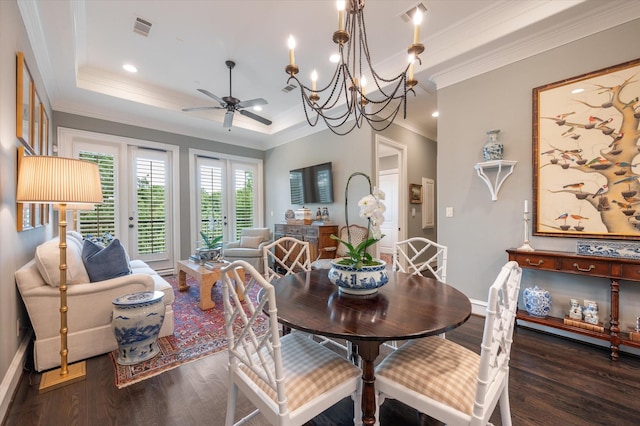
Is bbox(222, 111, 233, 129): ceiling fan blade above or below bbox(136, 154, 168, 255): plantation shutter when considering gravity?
above

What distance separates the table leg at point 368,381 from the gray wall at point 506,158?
2.33 metres

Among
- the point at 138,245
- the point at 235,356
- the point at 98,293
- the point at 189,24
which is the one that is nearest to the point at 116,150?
the point at 138,245

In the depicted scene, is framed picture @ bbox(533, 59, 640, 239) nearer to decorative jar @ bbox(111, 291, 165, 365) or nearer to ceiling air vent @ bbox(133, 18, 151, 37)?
decorative jar @ bbox(111, 291, 165, 365)

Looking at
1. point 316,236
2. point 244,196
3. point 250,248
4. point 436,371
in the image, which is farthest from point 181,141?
point 436,371

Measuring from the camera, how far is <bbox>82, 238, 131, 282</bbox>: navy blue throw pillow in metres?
2.21

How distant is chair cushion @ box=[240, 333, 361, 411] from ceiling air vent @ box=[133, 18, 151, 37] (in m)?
3.34

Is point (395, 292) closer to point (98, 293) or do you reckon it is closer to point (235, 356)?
point (235, 356)

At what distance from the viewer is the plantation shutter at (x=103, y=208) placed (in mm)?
4223

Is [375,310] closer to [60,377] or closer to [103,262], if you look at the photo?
[60,377]

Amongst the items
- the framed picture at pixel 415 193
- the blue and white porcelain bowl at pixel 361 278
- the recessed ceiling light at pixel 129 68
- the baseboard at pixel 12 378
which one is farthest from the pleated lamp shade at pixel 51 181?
the framed picture at pixel 415 193

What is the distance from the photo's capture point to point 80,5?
235 centimetres

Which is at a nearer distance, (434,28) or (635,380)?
(635,380)

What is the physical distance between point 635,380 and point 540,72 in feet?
8.46

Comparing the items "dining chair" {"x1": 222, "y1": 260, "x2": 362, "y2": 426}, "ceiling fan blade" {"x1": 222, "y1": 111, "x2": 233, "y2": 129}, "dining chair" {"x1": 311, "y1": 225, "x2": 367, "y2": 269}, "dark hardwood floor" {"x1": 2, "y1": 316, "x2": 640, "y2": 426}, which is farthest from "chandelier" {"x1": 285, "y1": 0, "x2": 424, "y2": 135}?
"dark hardwood floor" {"x1": 2, "y1": 316, "x2": 640, "y2": 426}
